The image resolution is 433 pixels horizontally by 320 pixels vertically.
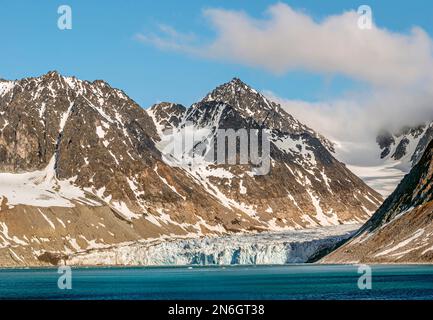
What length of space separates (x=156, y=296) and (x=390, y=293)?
3511 cm

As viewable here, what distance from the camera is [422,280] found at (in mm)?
131750
